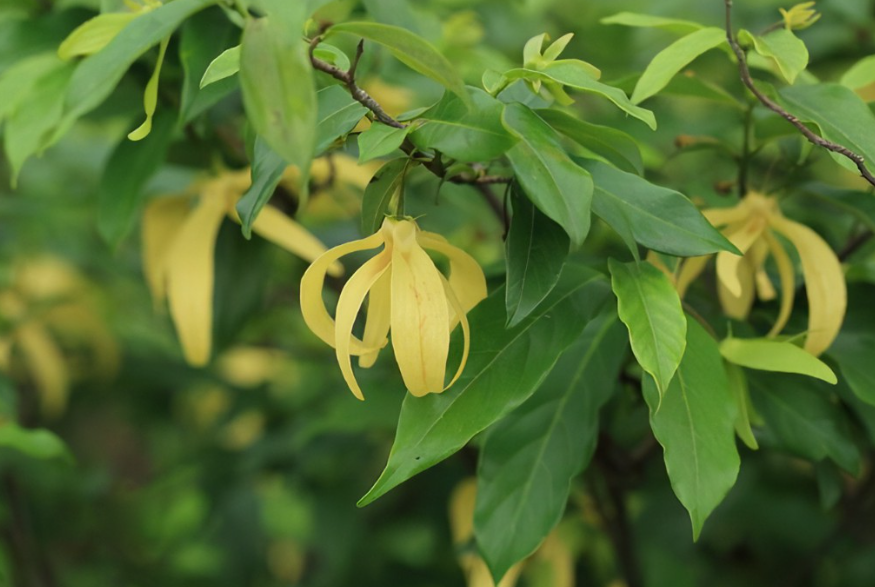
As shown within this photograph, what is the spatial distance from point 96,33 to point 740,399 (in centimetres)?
43

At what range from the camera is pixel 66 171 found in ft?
4.33

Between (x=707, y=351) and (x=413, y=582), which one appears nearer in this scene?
(x=707, y=351)

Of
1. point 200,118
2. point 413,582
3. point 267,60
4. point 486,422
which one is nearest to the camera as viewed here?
point 267,60

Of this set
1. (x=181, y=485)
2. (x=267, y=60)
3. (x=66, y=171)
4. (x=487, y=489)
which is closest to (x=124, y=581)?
(x=181, y=485)

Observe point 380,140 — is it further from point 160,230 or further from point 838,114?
point 160,230

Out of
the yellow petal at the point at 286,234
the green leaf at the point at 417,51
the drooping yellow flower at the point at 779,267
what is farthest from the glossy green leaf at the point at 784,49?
the yellow petal at the point at 286,234

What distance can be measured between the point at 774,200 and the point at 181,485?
0.99m

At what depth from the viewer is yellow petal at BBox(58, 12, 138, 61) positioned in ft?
1.93

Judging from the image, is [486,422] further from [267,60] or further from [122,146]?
[122,146]

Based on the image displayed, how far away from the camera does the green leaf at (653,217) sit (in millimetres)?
493

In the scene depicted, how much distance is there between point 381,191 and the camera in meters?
0.51

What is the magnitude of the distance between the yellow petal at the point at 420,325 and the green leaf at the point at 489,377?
22 millimetres

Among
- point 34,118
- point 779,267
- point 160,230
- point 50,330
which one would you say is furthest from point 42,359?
point 779,267

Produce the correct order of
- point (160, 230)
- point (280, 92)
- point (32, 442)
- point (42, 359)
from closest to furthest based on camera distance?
point (280, 92)
point (32, 442)
point (160, 230)
point (42, 359)
